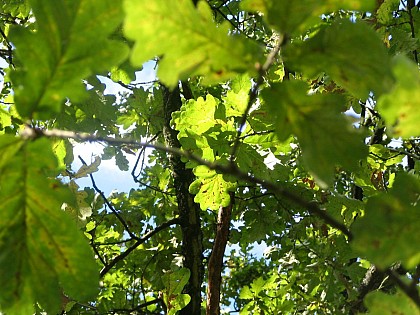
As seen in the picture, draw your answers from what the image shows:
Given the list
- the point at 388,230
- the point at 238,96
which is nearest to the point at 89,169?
the point at 238,96

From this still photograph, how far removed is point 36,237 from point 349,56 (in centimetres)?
57

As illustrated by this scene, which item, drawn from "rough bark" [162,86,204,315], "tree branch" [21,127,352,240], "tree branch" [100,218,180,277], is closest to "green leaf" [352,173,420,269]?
"tree branch" [21,127,352,240]

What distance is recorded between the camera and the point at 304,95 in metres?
Answer: 0.74

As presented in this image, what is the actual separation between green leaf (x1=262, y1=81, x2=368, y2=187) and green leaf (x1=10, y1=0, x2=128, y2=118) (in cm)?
26

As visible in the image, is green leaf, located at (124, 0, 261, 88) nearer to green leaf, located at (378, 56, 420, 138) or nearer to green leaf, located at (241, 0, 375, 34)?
green leaf, located at (241, 0, 375, 34)

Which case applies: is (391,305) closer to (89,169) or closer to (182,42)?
(182,42)

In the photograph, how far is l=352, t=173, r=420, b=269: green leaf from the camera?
657mm

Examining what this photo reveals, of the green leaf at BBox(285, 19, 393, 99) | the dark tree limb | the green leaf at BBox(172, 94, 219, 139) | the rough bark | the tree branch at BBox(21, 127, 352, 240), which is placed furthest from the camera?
the rough bark

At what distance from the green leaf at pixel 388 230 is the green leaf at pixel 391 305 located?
0.10m

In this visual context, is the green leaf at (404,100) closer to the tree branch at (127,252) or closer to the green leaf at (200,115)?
the green leaf at (200,115)

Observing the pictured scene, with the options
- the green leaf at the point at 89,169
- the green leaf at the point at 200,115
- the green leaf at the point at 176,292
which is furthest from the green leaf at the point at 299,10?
the green leaf at the point at 176,292

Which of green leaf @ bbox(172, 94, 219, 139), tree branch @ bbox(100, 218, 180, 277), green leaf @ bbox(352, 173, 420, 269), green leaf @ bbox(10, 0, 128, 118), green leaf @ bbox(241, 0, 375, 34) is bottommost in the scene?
green leaf @ bbox(352, 173, 420, 269)

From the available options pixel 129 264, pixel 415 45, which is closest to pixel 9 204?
pixel 415 45

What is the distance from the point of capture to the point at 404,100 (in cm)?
63
